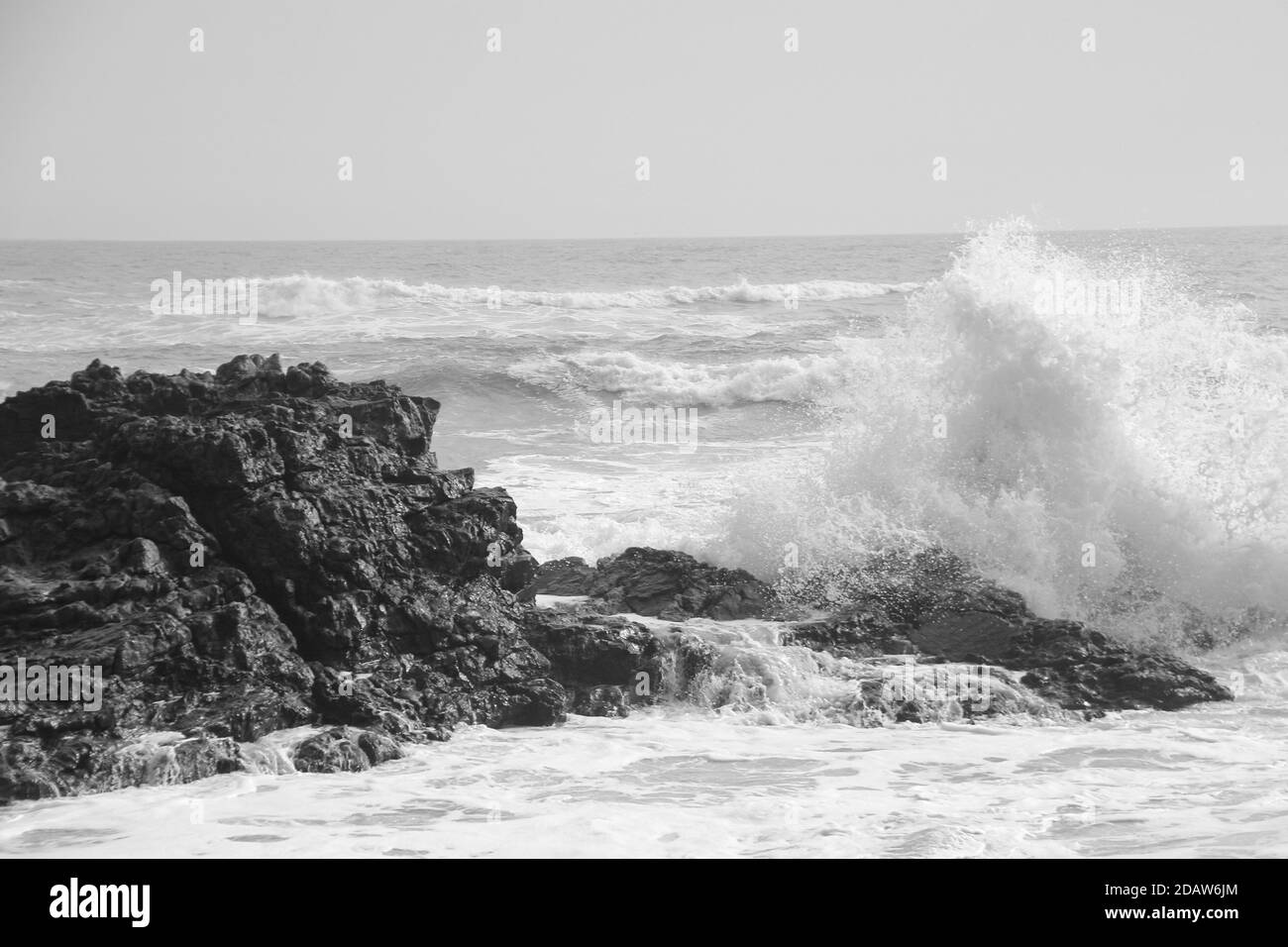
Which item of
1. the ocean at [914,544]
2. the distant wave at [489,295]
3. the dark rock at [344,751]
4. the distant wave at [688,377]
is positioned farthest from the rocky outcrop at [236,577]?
the distant wave at [489,295]

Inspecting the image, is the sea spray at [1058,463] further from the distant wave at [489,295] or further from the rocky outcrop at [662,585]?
the distant wave at [489,295]

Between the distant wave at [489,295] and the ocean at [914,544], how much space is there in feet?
37.9

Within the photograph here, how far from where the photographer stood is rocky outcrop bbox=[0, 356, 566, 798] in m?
6.41

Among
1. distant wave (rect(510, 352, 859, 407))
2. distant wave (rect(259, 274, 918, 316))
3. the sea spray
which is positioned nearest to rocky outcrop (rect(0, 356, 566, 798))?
the sea spray

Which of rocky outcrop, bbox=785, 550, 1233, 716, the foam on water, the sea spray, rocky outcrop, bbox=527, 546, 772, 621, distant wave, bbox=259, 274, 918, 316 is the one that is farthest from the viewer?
distant wave, bbox=259, 274, 918, 316

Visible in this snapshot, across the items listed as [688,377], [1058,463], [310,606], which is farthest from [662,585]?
[688,377]

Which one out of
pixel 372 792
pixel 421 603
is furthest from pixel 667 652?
pixel 372 792

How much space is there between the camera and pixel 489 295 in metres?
Answer: 36.6

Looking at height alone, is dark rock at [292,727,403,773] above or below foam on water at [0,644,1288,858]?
above

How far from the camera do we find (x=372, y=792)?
6.14 m

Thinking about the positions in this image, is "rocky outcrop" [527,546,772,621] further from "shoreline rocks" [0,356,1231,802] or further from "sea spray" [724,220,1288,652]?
"sea spray" [724,220,1288,652]

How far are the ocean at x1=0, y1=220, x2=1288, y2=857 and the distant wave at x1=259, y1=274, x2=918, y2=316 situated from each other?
37.9 feet

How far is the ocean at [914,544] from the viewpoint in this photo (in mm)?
5758

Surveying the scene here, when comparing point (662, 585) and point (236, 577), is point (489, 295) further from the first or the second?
point (236, 577)
